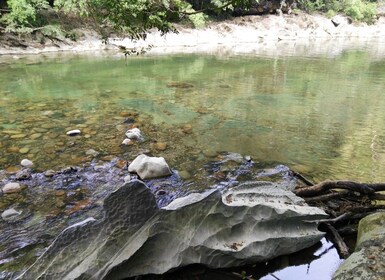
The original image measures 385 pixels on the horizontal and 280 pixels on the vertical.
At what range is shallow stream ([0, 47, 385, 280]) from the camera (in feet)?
17.9

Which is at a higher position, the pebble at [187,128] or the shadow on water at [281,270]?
the pebble at [187,128]

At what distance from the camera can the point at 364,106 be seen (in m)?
9.45

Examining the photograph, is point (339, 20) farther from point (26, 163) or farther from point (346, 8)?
point (26, 163)

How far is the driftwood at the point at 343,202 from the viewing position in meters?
3.51

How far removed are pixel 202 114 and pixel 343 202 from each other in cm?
489

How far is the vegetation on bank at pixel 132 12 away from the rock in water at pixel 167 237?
2172 mm

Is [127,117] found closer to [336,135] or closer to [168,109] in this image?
[168,109]

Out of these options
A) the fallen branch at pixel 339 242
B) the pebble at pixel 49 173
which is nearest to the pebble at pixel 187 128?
the pebble at pixel 49 173

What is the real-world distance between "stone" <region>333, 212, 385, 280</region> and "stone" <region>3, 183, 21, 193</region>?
3.88 meters

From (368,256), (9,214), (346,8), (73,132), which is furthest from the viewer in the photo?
(346,8)

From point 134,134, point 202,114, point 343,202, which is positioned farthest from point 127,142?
point 343,202

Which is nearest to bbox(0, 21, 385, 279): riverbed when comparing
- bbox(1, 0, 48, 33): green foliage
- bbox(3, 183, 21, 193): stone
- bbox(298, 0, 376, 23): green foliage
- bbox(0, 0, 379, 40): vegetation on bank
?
bbox(3, 183, 21, 193): stone

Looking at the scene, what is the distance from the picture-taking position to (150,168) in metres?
4.83

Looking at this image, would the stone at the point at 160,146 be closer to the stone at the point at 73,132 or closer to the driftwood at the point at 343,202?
the stone at the point at 73,132
